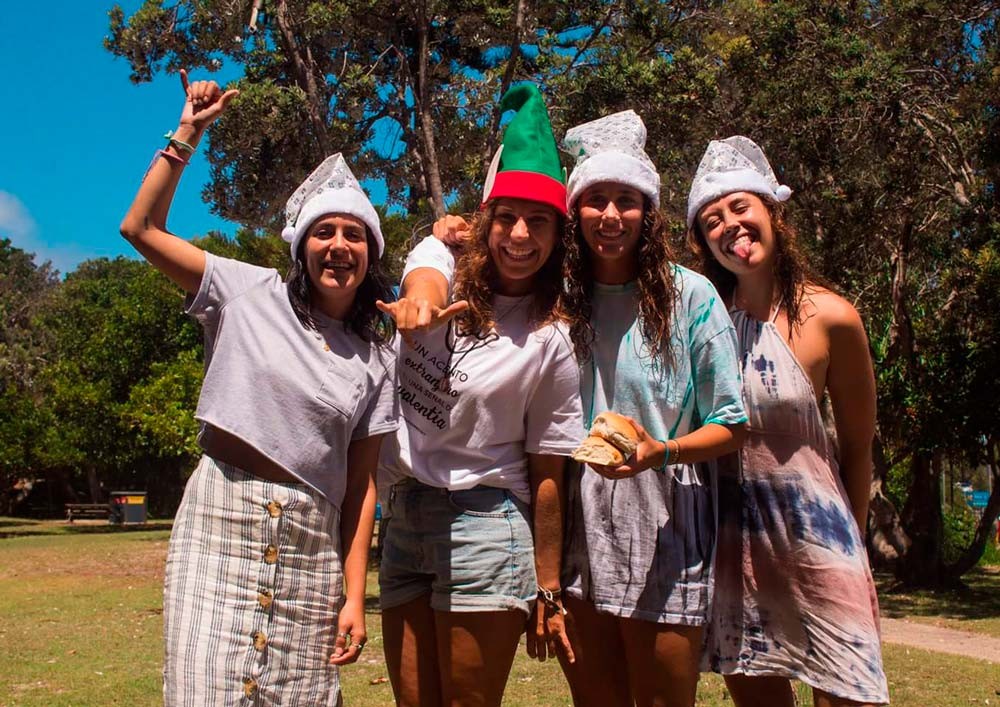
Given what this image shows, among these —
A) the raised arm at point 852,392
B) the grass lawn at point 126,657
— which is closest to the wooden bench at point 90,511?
the grass lawn at point 126,657

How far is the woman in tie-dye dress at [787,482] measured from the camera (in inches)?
104

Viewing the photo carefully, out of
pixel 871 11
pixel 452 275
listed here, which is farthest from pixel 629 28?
pixel 452 275

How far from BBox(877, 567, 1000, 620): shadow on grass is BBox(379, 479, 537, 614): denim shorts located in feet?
33.6

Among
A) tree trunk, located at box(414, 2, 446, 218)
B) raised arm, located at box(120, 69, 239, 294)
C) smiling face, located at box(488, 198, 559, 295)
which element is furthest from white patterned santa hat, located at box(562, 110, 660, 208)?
tree trunk, located at box(414, 2, 446, 218)

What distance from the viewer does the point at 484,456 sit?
8.25 ft

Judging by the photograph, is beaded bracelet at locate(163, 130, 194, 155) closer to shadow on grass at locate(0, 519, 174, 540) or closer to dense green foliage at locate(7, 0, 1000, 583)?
dense green foliage at locate(7, 0, 1000, 583)

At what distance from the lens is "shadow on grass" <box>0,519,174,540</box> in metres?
25.7

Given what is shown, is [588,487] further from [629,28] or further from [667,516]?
[629,28]

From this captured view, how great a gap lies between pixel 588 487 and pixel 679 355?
1.42 feet

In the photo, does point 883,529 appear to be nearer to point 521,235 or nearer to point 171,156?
point 521,235

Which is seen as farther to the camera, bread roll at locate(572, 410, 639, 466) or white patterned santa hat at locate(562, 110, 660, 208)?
white patterned santa hat at locate(562, 110, 660, 208)

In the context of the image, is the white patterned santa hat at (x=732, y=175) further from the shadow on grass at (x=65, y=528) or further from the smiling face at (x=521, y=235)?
the shadow on grass at (x=65, y=528)

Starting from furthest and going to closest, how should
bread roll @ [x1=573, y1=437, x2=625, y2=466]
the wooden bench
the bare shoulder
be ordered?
the wooden bench → the bare shoulder → bread roll @ [x1=573, y1=437, x2=625, y2=466]

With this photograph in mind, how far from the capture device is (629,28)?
11.3 m
